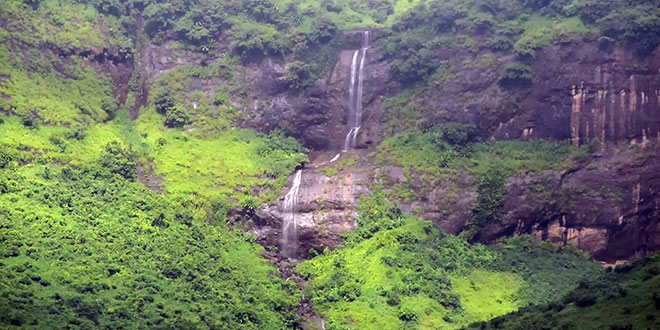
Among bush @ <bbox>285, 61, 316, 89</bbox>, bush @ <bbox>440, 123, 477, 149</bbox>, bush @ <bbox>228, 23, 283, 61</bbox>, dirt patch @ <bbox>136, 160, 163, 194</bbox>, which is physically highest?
bush @ <bbox>228, 23, 283, 61</bbox>

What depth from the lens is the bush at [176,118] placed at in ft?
230

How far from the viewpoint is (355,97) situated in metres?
72.7

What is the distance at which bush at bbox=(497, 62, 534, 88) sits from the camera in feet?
221

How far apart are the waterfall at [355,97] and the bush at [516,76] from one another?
30.1 feet

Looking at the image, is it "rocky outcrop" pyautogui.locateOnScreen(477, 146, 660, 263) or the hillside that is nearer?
the hillside

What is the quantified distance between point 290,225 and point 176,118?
36.9 feet

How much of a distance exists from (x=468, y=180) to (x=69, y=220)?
2149cm

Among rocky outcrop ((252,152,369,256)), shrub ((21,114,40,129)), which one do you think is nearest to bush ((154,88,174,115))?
shrub ((21,114,40,129))

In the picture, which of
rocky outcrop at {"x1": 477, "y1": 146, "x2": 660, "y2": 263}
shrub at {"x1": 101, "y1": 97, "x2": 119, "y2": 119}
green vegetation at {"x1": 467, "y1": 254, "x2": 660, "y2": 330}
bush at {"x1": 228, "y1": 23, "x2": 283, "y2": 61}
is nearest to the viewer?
green vegetation at {"x1": 467, "y1": 254, "x2": 660, "y2": 330}

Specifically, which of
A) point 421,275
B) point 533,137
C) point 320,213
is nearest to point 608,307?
point 421,275

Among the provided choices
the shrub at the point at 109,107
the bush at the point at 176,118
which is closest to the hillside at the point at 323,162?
the shrub at the point at 109,107

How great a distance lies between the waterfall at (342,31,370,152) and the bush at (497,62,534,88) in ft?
30.1

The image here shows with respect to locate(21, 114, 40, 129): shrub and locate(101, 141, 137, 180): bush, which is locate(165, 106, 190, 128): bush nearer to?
locate(101, 141, 137, 180): bush

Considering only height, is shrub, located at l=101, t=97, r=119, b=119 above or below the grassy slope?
above
